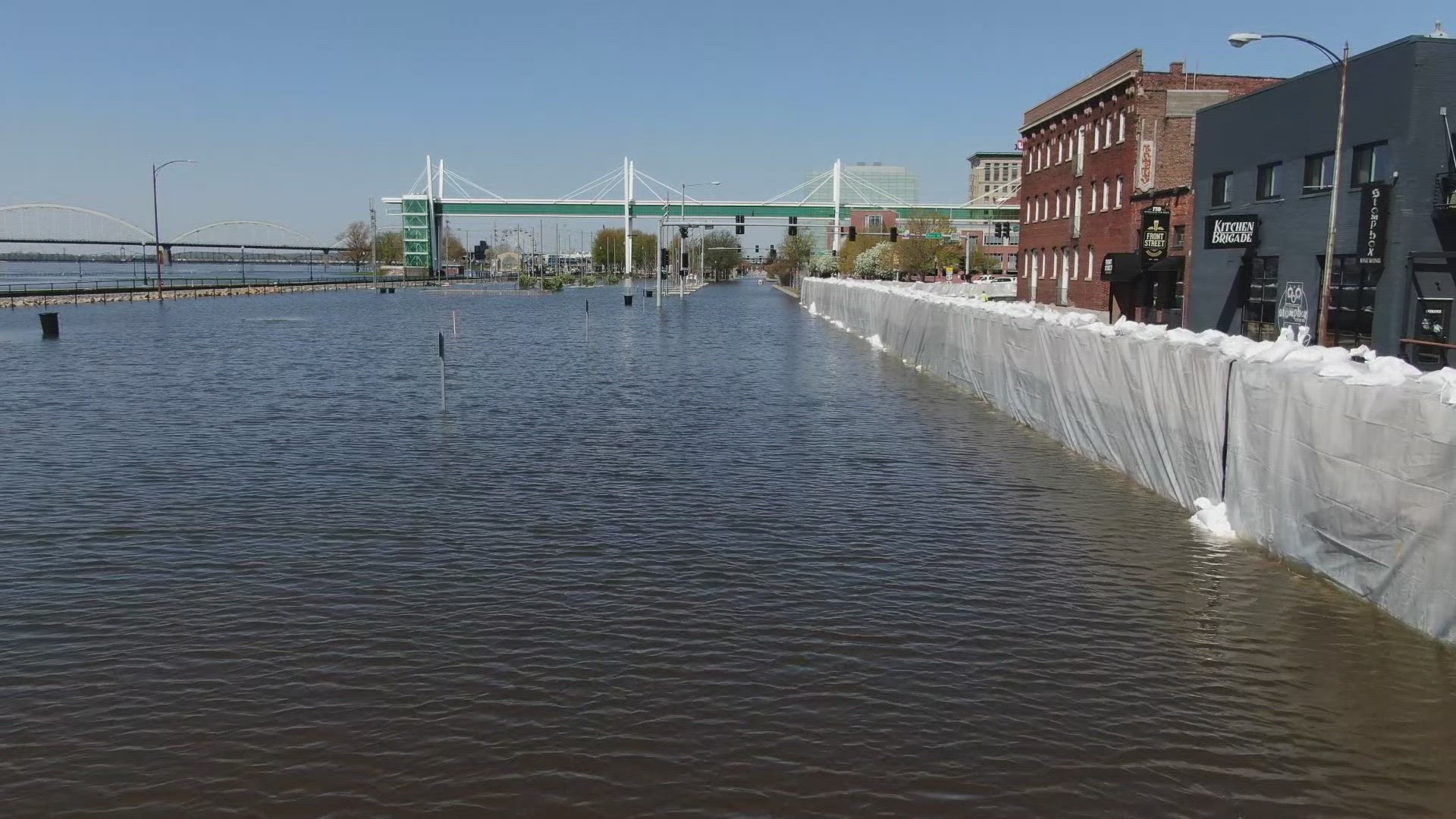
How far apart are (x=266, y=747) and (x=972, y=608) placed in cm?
552

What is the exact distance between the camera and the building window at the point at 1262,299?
33.6 m

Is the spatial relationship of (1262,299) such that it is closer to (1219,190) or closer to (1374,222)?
(1219,190)

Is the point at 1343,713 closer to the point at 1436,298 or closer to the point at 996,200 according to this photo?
the point at 1436,298

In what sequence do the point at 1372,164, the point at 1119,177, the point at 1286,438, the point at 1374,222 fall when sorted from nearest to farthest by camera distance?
the point at 1286,438 → the point at 1374,222 → the point at 1372,164 → the point at 1119,177

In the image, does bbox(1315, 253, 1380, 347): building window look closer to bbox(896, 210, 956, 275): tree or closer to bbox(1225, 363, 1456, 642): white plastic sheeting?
bbox(1225, 363, 1456, 642): white plastic sheeting

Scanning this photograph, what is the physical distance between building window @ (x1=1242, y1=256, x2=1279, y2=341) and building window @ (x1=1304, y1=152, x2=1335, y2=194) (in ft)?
8.13

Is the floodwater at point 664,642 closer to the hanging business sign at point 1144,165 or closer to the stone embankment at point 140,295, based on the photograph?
the hanging business sign at point 1144,165

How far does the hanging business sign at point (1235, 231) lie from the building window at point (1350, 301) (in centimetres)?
334

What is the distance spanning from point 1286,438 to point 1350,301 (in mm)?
22176

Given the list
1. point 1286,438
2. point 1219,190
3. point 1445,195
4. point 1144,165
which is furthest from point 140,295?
point 1286,438

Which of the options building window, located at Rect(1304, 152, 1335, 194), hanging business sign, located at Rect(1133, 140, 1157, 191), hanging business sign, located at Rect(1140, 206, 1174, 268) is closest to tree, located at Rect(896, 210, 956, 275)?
hanging business sign, located at Rect(1133, 140, 1157, 191)

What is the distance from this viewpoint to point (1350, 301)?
29.6 m

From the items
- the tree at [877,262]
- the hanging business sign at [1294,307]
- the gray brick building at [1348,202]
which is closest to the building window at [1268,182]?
the gray brick building at [1348,202]

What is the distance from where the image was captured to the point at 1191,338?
13.7 m
